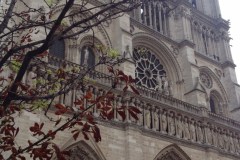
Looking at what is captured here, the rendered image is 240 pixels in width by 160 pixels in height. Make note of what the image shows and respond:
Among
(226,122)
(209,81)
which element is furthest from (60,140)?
(209,81)

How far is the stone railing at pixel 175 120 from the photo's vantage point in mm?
13609

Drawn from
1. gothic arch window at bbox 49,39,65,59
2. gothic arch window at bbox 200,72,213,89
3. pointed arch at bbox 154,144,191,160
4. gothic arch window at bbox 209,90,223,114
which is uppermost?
gothic arch window at bbox 200,72,213,89

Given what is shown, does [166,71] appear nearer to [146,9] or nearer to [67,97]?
[146,9]

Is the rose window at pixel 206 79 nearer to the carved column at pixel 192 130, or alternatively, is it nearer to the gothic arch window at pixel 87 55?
the carved column at pixel 192 130

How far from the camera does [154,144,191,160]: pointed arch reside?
14383mm

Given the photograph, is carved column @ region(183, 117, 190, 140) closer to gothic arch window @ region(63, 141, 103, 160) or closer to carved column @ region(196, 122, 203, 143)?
carved column @ region(196, 122, 203, 143)

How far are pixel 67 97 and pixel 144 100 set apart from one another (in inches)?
142

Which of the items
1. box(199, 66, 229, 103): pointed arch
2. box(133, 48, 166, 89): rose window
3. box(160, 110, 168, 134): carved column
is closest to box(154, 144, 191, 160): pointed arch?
box(160, 110, 168, 134): carved column

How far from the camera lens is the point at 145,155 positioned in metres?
13.4

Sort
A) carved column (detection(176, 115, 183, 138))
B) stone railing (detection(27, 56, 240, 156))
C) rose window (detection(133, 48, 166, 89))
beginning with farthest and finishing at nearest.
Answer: rose window (detection(133, 48, 166, 89)), carved column (detection(176, 115, 183, 138)), stone railing (detection(27, 56, 240, 156))

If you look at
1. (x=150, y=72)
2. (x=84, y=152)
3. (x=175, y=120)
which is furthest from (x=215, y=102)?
(x=84, y=152)

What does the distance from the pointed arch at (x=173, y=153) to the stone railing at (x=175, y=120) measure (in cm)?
46

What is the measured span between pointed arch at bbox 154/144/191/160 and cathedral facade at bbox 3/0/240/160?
0.13ft

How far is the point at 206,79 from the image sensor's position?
20.8m
